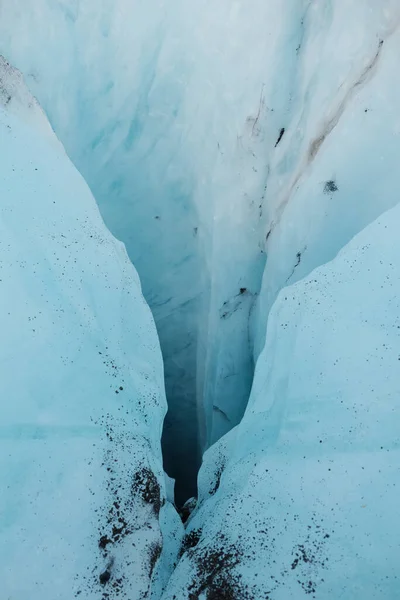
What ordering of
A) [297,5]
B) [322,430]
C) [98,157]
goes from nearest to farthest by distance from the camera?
1. [322,430]
2. [297,5]
3. [98,157]

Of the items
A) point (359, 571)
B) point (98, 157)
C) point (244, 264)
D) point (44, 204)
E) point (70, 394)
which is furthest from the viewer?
point (98, 157)

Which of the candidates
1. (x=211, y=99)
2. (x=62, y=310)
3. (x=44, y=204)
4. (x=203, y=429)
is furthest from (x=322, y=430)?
(x=211, y=99)

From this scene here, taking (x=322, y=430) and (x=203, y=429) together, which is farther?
(x=203, y=429)

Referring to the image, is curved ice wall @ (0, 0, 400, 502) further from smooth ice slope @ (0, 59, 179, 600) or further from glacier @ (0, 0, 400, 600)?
smooth ice slope @ (0, 59, 179, 600)

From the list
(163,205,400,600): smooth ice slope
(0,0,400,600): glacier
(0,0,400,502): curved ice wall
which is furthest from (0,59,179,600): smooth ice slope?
(0,0,400,502): curved ice wall

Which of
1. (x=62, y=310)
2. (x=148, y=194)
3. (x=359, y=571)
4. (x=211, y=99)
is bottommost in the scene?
(x=359, y=571)

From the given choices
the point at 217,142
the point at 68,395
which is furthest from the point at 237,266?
the point at 68,395

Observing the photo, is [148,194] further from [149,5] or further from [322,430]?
[322,430]
